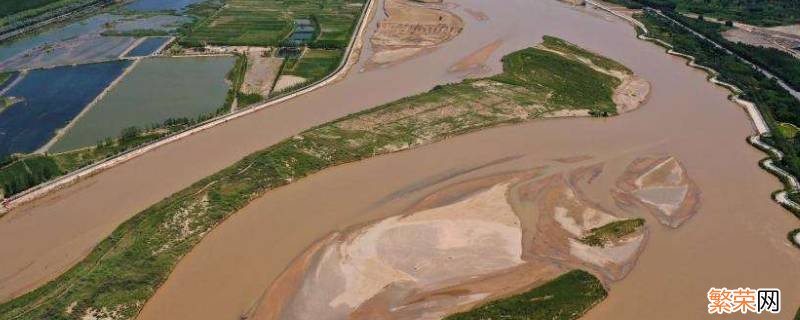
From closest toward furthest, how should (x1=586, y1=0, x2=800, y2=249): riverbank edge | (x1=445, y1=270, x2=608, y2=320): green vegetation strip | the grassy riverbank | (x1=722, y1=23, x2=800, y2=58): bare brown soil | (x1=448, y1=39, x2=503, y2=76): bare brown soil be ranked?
(x1=445, y1=270, x2=608, y2=320): green vegetation strip < (x1=586, y1=0, x2=800, y2=249): riverbank edge < the grassy riverbank < (x1=448, y1=39, x2=503, y2=76): bare brown soil < (x1=722, y1=23, x2=800, y2=58): bare brown soil

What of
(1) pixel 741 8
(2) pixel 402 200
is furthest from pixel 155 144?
(1) pixel 741 8

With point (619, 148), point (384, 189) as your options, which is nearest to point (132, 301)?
point (384, 189)

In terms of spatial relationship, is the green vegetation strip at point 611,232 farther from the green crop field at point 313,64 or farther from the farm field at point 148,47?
the farm field at point 148,47

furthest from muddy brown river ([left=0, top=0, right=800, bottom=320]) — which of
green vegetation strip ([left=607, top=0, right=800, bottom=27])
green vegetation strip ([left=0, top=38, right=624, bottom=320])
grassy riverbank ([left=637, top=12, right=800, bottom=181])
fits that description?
green vegetation strip ([left=607, top=0, right=800, bottom=27])

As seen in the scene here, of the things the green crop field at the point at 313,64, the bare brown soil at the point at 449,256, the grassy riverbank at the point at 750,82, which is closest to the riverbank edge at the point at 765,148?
the grassy riverbank at the point at 750,82

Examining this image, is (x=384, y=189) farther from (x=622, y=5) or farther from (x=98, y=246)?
(x=622, y=5)

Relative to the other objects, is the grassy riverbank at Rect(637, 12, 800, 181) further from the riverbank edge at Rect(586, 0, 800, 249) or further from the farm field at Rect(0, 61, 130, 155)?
the farm field at Rect(0, 61, 130, 155)
